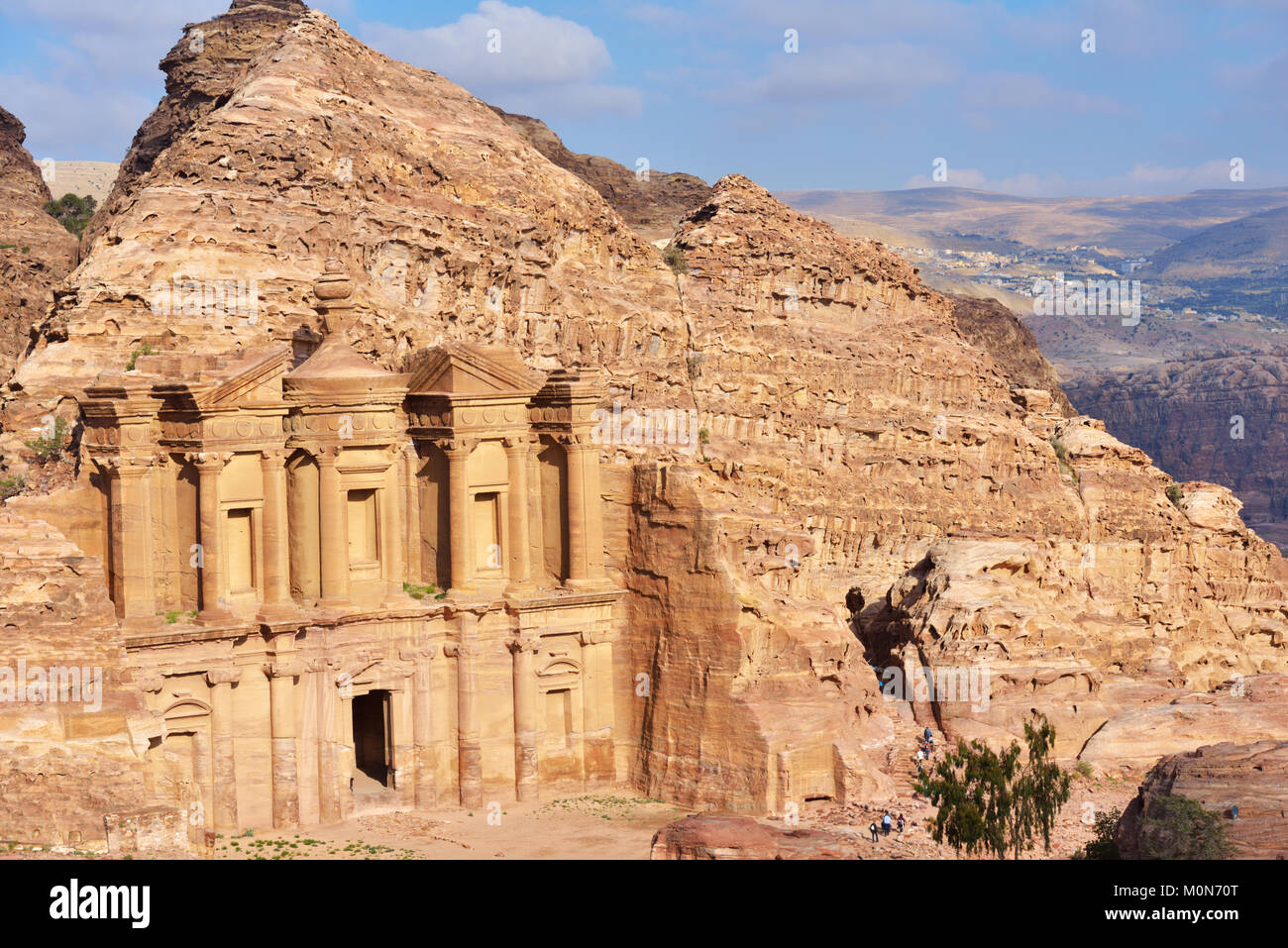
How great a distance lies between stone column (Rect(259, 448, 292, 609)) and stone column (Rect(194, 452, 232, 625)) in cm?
126

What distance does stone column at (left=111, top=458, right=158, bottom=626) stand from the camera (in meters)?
39.8

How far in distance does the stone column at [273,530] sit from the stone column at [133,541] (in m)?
2.70

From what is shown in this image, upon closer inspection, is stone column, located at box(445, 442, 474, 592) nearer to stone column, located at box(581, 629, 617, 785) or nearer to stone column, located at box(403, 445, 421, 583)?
stone column, located at box(403, 445, 421, 583)

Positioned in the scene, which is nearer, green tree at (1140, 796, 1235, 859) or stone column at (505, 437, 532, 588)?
green tree at (1140, 796, 1235, 859)

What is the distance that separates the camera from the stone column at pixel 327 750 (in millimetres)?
41844

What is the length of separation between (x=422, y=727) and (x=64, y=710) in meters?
9.70

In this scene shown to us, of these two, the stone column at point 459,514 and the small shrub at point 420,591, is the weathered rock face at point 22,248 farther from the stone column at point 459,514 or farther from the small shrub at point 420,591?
the stone column at point 459,514

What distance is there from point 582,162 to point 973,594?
2202 inches

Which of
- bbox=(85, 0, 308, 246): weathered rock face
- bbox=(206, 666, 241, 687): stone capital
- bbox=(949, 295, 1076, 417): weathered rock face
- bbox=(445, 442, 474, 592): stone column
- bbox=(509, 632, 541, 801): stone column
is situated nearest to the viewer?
bbox=(206, 666, 241, 687): stone capital

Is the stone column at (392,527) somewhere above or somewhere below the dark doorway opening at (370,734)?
above

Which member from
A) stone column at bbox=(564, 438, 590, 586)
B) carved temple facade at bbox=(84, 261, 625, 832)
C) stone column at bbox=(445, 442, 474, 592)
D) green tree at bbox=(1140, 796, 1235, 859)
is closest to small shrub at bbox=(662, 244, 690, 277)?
carved temple facade at bbox=(84, 261, 625, 832)

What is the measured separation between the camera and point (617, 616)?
150ft

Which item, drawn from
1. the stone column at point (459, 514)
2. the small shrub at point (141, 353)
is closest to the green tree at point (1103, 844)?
the stone column at point (459, 514)
